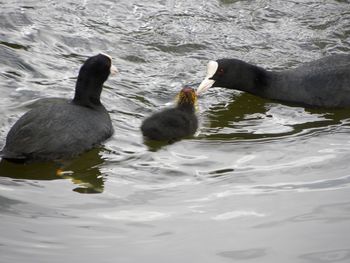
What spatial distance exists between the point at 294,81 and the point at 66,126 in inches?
103

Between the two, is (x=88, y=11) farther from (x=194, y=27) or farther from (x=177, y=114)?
(x=177, y=114)

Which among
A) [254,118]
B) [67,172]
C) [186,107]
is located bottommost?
[67,172]

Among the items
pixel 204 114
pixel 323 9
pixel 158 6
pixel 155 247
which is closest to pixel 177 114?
pixel 204 114

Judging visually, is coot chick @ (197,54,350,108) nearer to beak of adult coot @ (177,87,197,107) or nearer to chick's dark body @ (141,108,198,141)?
beak of adult coot @ (177,87,197,107)

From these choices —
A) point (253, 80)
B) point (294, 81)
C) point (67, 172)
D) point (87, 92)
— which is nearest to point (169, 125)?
point (87, 92)

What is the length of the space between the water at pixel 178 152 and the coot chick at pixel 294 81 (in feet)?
0.45

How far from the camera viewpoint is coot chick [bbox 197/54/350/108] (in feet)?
22.0

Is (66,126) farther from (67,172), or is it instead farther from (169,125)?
(169,125)

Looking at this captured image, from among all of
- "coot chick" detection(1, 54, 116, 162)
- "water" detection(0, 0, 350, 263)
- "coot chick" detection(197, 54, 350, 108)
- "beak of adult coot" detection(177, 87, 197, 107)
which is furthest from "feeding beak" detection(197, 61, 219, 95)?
"coot chick" detection(1, 54, 116, 162)

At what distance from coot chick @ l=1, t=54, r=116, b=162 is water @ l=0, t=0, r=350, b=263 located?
124mm

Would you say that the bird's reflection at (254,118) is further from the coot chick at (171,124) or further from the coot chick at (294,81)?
the coot chick at (171,124)

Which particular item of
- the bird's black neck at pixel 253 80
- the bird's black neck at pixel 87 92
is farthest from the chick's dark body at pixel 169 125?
the bird's black neck at pixel 253 80

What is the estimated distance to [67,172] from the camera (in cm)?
505

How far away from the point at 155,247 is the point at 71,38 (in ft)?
15.0
